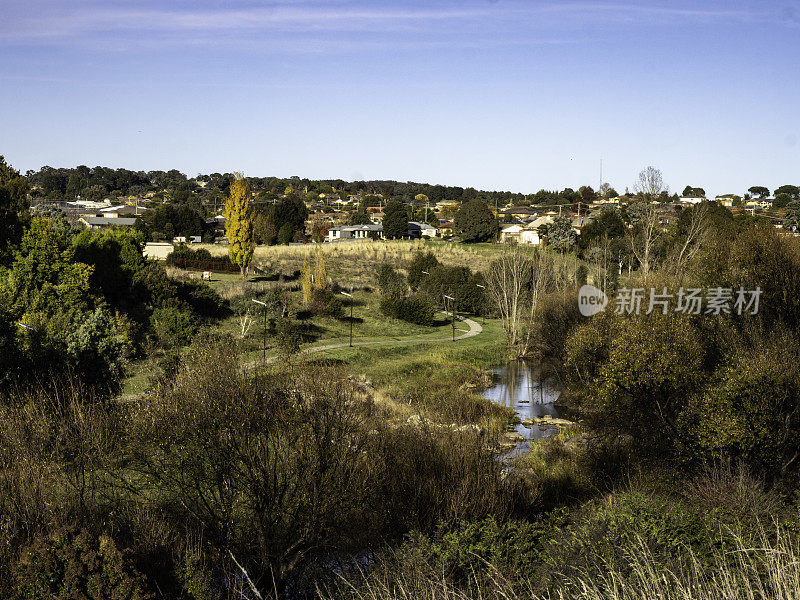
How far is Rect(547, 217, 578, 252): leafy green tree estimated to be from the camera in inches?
2462

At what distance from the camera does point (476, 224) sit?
2813 inches

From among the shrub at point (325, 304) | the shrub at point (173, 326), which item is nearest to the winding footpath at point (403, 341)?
the shrub at point (173, 326)

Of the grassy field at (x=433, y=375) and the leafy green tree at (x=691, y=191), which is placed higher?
the leafy green tree at (x=691, y=191)

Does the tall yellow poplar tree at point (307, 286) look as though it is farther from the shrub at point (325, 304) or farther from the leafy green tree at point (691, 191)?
the leafy green tree at point (691, 191)

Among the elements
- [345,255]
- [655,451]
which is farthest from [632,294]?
[345,255]

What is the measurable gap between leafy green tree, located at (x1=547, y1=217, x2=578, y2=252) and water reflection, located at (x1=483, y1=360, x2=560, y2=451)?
27508mm

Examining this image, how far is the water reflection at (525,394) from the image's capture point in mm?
25062

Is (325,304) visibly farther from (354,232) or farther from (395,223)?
(354,232)

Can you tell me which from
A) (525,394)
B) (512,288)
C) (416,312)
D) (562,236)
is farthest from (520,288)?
(562,236)

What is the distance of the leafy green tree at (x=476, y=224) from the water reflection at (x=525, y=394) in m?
35.6

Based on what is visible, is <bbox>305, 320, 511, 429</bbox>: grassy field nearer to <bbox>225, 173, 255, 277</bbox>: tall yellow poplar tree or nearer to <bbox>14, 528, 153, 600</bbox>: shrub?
<bbox>225, 173, 255, 277</bbox>: tall yellow poplar tree

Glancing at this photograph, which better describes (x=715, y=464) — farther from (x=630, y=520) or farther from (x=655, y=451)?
(x=630, y=520)

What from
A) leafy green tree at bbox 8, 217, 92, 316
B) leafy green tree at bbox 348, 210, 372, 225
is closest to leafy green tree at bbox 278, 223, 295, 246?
leafy green tree at bbox 348, 210, 372, 225

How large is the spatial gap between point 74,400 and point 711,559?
1121 centimetres
